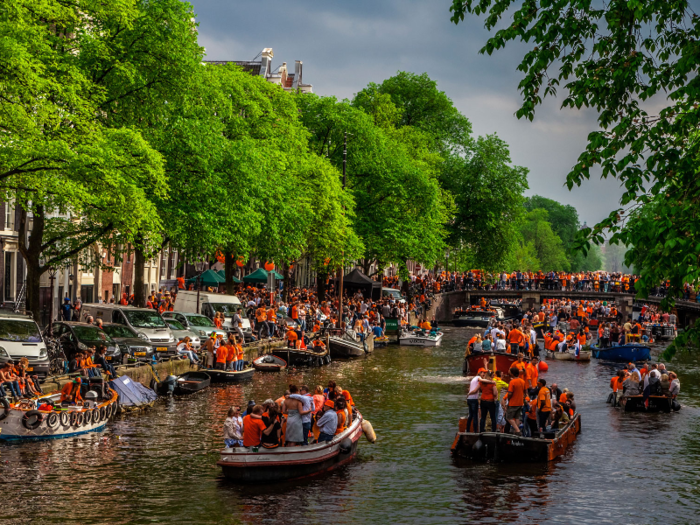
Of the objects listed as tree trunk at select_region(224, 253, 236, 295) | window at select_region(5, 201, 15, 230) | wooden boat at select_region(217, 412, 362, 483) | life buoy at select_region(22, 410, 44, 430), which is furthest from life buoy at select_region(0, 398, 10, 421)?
tree trunk at select_region(224, 253, 236, 295)

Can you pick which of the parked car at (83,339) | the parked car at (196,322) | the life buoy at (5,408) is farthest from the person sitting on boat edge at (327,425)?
the parked car at (196,322)

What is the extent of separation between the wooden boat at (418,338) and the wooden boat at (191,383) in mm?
27470

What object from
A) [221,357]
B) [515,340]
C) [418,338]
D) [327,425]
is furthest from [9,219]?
[327,425]

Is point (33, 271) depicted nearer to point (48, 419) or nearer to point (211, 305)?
point (48, 419)

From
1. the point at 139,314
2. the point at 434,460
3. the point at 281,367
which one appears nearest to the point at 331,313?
the point at 281,367

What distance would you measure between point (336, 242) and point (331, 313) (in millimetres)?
6357

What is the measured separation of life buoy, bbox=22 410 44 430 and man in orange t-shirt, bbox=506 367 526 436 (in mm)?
11630

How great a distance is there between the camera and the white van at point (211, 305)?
4541cm

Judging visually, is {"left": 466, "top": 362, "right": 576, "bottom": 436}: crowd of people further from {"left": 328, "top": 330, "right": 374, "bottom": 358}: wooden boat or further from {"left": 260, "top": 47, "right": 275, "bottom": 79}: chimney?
{"left": 260, "top": 47, "right": 275, "bottom": 79}: chimney

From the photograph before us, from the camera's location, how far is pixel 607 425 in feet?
93.2

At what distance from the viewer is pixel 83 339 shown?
3178cm

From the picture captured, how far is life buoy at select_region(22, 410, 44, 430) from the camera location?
22.4 metres

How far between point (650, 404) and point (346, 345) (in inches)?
864

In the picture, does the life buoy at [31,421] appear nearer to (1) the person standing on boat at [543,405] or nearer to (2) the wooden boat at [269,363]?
(1) the person standing on boat at [543,405]
